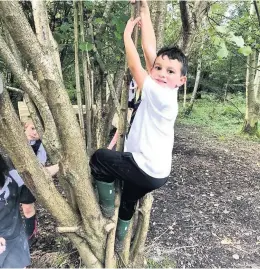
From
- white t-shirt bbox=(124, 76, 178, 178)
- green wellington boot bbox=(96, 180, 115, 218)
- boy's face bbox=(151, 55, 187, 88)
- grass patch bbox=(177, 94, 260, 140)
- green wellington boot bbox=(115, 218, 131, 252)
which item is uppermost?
boy's face bbox=(151, 55, 187, 88)

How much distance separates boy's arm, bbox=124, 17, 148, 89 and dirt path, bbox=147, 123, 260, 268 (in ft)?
6.40

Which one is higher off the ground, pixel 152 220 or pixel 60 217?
pixel 60 217

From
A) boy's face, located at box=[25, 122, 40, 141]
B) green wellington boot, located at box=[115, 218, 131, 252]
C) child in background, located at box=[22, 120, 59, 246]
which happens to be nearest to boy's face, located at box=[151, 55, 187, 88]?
green wellington boot, located at box=[115, 218, 131, 252]

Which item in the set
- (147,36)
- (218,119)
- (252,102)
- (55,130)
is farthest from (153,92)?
(218,119)

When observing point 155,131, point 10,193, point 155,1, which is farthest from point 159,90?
point 10,193

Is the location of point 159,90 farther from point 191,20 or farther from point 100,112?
point 100,112

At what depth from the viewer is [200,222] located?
3.85 m

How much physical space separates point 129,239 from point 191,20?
1771 millimetres

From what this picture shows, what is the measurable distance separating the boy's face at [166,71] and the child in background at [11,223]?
4.01ft

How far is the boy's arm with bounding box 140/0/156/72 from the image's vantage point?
2023 mm

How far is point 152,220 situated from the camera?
3850 millimetres

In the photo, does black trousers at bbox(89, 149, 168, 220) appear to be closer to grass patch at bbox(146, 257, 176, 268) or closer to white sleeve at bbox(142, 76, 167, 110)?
white sleeve at bbox(142, 76, 167, 110)

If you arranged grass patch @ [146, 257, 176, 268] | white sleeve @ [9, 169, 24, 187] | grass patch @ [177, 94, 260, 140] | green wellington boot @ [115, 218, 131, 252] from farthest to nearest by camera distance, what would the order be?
1. grass patch @ [177, 94, 260, 140]
2. grass patch @ [146, 257, 176, 268]
3. green wellington boot @ [115, 218, 131, 252]
4. white sleeve @ [9, 169, 24, 187]

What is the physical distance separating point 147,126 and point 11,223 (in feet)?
3.99
